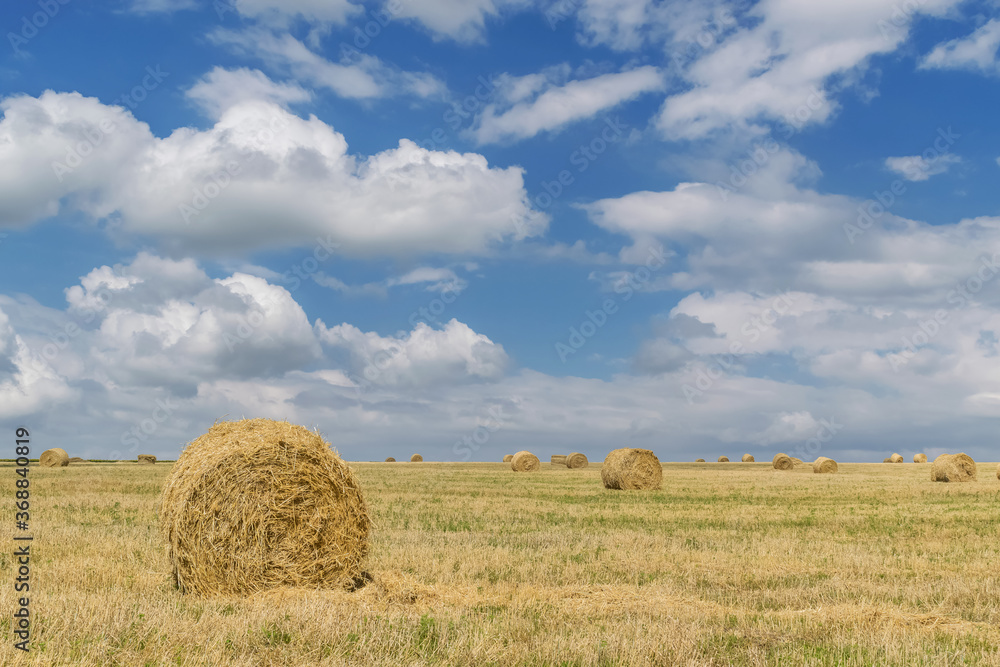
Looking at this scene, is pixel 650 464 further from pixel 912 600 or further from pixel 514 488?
pixel 912 600

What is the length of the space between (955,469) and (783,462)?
64.8 feet

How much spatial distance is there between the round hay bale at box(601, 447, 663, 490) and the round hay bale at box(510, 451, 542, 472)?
1722 cm

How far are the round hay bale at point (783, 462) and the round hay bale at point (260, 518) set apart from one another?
176 ft

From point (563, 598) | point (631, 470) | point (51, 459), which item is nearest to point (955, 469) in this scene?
point (631, 470)

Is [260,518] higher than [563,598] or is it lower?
higher

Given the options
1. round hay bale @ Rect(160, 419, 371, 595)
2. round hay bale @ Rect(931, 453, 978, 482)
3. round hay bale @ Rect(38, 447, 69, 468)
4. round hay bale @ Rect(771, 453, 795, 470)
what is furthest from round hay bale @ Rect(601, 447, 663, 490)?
round hay bale @ Rect(38, 447, 69, 468)

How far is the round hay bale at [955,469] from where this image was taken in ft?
130

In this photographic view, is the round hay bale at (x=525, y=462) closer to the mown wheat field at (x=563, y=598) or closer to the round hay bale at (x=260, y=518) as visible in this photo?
the mown wheat field at (x=563, y=598)

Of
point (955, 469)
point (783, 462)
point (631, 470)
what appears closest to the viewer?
point (631, 470)

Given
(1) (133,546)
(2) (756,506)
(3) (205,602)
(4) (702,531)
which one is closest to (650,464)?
(2) (756,506)

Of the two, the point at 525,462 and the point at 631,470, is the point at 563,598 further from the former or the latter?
the point at 525,462

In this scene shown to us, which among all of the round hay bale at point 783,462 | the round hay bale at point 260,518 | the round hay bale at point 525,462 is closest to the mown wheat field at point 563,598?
the round hay bale at point 260,518

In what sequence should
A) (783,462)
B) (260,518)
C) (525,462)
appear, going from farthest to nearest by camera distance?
(783,462)
(525,462)
(260,518)

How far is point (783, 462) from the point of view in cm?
5928
